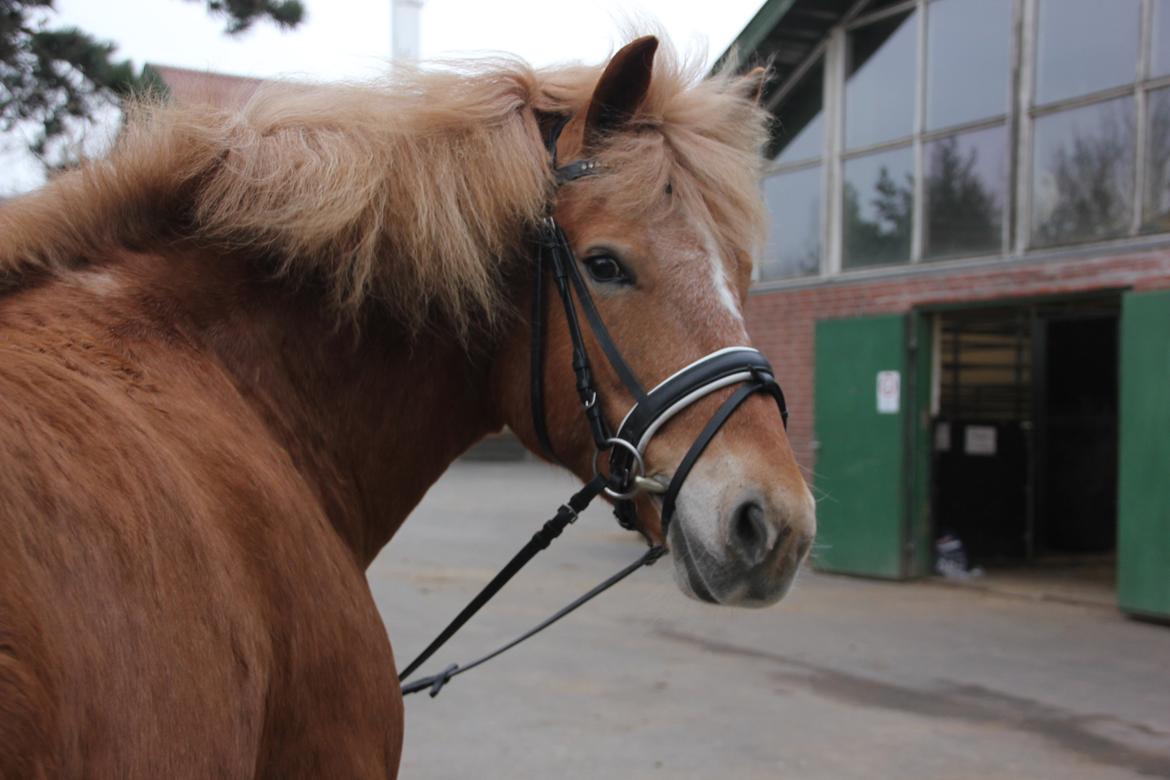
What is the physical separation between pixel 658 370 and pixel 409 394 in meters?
0.56

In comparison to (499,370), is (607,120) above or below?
above

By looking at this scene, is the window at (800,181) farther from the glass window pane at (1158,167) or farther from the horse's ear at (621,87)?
the horse's ear at (621,87)

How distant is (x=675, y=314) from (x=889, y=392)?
8.38 meters

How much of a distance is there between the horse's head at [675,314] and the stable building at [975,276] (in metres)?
6.26

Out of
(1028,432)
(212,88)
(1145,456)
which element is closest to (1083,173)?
(1145,456)

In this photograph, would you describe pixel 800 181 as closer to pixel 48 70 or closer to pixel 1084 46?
pixel 1084 46

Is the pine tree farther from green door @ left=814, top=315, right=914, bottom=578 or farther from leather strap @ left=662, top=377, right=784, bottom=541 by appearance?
green door @ left=814, top=315, right=914, bottom=578

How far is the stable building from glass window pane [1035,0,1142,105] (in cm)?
2

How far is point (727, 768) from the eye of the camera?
475 centimetres

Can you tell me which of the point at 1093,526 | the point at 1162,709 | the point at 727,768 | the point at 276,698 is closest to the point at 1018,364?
the point at 1093,526

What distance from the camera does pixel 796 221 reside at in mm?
10953

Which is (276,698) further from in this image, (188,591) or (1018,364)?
(1018,364)

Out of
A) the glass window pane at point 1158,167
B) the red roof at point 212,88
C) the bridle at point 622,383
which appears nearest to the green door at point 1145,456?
the glass window pane at point 1158,167

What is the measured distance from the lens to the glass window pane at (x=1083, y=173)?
8094 mm
